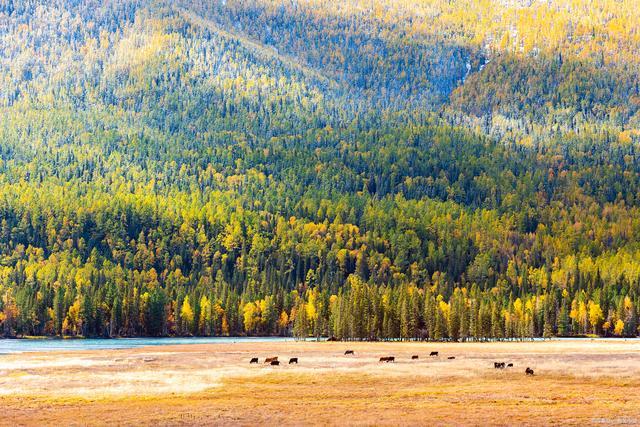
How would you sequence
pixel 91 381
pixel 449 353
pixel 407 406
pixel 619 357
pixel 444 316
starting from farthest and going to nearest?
1. pixel 444 316
2. pixel 449 353
3. pixel 619 357
4. pixel 91 381
5. pixel 407 406

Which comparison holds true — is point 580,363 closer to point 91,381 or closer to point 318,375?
point 318,375

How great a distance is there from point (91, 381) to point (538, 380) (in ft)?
→ 122

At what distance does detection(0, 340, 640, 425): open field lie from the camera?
6222 cm

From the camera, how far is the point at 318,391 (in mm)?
76562

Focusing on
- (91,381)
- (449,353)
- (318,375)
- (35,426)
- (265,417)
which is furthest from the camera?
(449,353)

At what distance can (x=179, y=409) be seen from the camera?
2591 inches

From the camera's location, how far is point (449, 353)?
130875 mm

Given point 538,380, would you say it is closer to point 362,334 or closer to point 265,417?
point 265,417

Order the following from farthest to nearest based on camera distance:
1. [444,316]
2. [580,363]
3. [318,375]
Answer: [444,316]
[580,363]
[318,375]

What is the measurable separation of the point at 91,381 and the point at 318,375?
64.9 ft

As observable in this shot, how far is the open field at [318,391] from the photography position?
6222 centimetres

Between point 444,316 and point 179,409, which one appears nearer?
point 179,409

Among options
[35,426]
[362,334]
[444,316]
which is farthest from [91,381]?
[444,316]

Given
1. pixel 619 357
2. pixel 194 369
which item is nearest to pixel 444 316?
pixel 619 357
